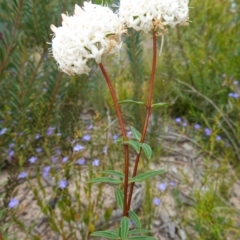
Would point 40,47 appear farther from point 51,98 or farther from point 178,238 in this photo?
point 178,238

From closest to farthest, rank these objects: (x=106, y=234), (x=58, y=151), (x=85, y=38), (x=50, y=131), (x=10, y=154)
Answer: (x=85, y=38)
(x=106, y=234)
(x=10, y=154)
(x=50, y=131)
(x=58, y=151)

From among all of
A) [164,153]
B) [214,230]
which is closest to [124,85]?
[164,153]

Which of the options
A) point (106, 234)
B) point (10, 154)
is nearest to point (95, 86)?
point (10, 154)

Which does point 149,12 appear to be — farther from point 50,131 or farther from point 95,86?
point 95,86

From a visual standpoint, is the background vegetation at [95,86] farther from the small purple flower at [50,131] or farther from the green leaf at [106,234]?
the green leaf at [106,234]

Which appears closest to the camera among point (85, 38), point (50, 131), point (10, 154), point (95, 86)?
point (85, 38)
